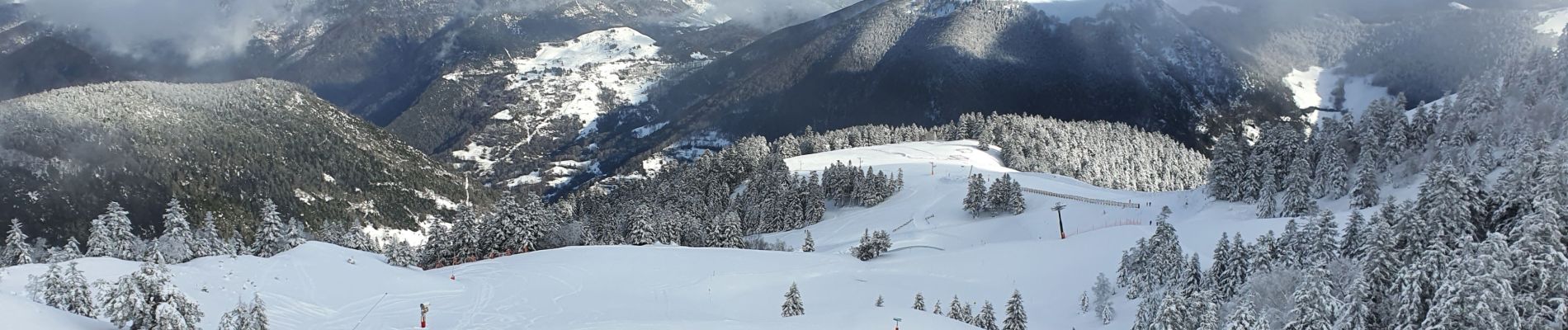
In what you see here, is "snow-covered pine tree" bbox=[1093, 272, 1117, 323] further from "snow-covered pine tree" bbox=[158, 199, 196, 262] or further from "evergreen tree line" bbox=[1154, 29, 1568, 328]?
"snow-covered pine tree" bbox=[158, 199, 196, 262]

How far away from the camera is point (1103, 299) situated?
179 feet

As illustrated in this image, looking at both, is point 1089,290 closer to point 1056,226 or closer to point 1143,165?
point 1056,226

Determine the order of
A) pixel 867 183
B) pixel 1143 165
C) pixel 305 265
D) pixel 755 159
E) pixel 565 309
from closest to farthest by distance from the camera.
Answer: pixel 565 309 → pixel 305 265 → pixel 867 183 → pixel 755 159 → pixel 1143 165

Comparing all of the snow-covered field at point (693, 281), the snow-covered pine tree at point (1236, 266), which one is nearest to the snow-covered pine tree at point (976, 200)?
the snow-covered field at point (693, 281)

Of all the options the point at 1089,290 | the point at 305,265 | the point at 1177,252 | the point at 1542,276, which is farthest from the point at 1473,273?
the point at 305,265

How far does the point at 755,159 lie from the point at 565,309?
4577 inches

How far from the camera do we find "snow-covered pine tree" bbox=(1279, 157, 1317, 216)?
75062mm

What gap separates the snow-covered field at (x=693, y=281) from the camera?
3562 cm

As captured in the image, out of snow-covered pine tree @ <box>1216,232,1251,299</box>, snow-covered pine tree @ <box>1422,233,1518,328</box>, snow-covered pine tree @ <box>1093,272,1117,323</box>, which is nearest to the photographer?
snow-covered pine tree @ <box>1422,233,1518,328</box>

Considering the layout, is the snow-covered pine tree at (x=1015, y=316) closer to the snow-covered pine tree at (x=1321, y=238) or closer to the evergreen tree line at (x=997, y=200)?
the snow-covered pine tree at (x=1321, y=238)

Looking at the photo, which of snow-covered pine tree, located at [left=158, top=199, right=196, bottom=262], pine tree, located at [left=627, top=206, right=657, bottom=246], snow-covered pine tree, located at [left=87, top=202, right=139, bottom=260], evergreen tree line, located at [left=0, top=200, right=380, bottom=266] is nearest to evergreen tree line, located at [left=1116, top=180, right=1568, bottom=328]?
pine tree, located at [left=627, top=206, right=657, bottom=246]

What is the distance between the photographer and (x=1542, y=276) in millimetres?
27906

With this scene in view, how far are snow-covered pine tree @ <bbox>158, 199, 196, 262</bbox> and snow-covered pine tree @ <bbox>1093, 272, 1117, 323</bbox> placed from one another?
216ft

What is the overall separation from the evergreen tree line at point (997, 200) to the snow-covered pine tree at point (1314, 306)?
75.6 meters
